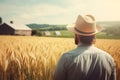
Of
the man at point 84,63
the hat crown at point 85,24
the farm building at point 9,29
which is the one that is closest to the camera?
the man at point 84,63

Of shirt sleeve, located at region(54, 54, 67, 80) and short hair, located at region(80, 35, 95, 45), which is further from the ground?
short hair, located at region(80, 35, 95, 45)

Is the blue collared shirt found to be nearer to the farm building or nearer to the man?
the man

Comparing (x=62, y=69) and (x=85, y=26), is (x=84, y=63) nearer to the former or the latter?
(x=62, y=69)

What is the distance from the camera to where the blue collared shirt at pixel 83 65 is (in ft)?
4.84

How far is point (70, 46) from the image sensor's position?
12.3 feet

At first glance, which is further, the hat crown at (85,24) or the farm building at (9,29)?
the farm building at (9,29)

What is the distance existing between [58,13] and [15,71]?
1329 mm

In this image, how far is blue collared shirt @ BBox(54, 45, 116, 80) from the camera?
148cm

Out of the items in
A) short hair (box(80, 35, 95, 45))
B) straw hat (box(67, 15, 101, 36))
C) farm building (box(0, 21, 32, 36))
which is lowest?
farm building (box(0, 21, 32, 36))

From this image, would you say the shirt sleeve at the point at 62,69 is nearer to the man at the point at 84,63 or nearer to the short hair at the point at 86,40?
the man at the point at 84,63

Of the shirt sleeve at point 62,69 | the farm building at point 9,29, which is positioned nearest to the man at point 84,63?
the shirt sleeve at point 62,69

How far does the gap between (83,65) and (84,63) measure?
0.01 metres

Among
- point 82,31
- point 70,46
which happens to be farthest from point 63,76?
point 70,46

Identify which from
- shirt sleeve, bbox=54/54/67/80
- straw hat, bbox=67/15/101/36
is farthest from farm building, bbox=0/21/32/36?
shirt sleeve, bbox=54/54/67/80
